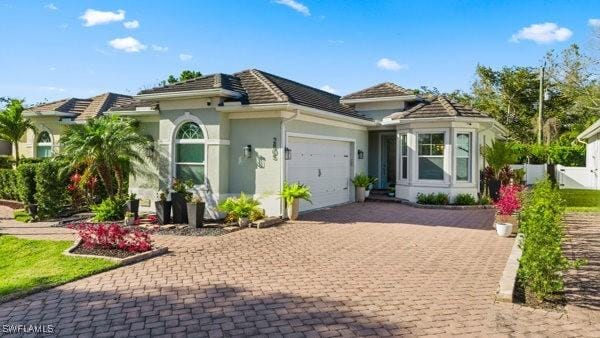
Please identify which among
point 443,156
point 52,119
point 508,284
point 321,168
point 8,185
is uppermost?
point 52,119

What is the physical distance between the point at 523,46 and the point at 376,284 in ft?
127

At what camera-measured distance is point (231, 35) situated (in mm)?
18625

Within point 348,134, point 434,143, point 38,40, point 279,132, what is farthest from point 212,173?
point 434,143

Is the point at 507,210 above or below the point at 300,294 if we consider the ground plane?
above

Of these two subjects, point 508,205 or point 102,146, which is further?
point 102,146

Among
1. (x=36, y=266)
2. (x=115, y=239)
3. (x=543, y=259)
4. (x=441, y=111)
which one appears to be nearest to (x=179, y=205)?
(x=115, y=239)

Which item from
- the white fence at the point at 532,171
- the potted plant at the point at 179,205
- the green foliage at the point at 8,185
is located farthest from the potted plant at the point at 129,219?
the white fence at the point at 532,171

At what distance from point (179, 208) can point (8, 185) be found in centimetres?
1039

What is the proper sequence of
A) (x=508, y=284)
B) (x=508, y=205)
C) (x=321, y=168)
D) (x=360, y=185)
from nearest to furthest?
(x=508, y=284) < (x=508, y=205) < (x=321, y=168) < (x=360, y=185)

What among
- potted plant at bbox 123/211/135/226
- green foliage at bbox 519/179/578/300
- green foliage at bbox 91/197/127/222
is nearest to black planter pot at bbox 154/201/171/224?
potted plant at bbox 123/211/135/226

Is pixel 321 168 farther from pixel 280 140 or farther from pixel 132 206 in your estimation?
pixel 132 206

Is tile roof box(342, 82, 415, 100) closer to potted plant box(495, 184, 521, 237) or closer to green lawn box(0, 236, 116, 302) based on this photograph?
potted plant box(495, 184, 521, 237)

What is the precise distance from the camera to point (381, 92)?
68.6ft

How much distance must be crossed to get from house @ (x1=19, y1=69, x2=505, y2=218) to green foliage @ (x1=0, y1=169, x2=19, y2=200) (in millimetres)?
5711
